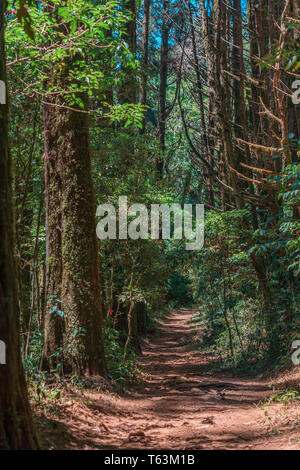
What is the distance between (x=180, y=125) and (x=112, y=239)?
Answer: 22.6m

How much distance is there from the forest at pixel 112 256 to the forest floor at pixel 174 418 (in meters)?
0.04

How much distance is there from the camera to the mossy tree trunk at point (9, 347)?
3.18m

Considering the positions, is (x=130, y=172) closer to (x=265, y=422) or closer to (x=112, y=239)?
(x=112, y=239)

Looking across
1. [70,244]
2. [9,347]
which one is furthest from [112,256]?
[9,347]

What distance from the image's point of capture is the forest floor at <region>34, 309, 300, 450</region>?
5.27 metres

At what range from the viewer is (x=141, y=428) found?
248 inches

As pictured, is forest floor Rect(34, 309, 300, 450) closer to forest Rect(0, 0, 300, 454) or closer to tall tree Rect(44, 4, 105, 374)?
forest Rect(0, 0, 300, 454)

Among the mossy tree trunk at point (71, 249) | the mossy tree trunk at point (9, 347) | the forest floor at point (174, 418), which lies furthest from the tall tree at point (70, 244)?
the mossy tree trunk at point (9, 347)

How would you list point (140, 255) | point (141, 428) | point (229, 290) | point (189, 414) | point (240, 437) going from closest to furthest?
1. point (240, 437)
2. point (141, 428)
3. point (189, 414)
4. point (140, 255)
5. point (229, 290)

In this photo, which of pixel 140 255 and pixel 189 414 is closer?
pixel 189 414

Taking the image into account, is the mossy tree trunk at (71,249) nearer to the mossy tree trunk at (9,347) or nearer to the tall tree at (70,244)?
the tall tree at (70,244)

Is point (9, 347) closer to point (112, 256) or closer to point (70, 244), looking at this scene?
point (70, 244)

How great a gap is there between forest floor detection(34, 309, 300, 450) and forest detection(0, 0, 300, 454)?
0.04m

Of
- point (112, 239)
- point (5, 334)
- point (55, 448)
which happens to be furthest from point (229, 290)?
point (5, 334)
